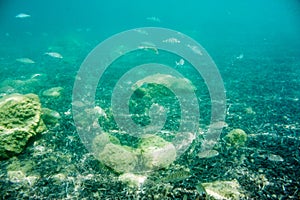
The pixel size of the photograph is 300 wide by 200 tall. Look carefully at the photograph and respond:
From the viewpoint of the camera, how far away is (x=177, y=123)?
7.19 metres

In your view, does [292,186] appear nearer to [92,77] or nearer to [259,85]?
[259,85]

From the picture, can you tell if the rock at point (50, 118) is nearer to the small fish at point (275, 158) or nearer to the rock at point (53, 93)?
the rock at point (53, 93)

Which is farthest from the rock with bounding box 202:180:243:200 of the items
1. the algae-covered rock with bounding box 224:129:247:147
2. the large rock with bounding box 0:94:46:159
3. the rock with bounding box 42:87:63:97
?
the rock with bounding box 42:87:63:97

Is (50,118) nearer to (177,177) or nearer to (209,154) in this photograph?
(177,177)

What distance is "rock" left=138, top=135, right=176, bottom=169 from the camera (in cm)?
497

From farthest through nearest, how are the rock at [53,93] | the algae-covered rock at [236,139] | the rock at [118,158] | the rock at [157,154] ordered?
1. the rock at [53,93]
2. the algae-covered rock at [236,139]
3. the rock at [157,154]
4. the rock at [118,158]

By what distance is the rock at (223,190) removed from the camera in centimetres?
404

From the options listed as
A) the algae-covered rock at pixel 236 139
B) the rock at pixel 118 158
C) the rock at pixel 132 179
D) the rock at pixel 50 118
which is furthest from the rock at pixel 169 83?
the rock at pixel 132 179

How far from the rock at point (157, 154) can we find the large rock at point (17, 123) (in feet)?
9.45

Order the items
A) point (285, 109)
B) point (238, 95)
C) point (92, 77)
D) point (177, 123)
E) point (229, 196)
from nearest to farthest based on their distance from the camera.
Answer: point (229, 196)
point (177, 123)
point (285, 109)
point (238, 95)
point (92, 77)

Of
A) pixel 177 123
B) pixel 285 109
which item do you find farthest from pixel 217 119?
pixel 285 109

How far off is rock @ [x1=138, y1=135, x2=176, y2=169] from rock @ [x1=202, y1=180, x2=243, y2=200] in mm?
1048

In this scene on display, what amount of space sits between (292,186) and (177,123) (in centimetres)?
359

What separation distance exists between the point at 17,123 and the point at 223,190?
511 cm
